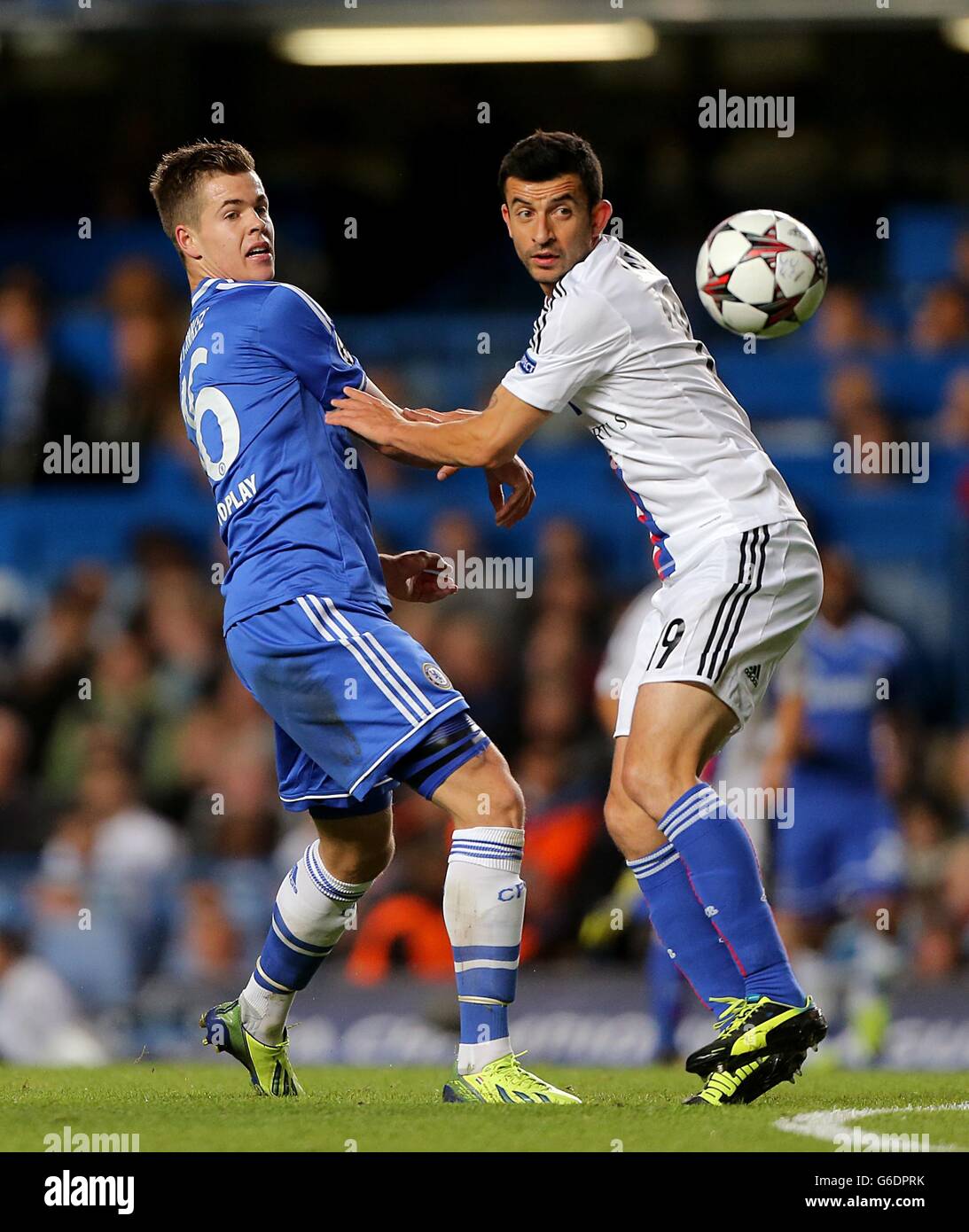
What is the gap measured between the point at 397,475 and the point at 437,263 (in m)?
3.32

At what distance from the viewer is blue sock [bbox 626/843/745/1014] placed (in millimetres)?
4555

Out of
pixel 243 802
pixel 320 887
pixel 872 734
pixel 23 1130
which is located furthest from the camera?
pixel 243 802

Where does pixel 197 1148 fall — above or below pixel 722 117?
below

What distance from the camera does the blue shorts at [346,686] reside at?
458 cm

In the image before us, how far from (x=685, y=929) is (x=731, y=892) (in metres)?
0.19

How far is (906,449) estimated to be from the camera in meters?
11.0

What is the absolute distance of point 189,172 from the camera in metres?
5.01

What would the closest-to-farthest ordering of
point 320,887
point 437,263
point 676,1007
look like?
point 320,887, point 676,1007, point 437,263

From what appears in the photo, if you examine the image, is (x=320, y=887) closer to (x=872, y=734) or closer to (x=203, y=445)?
(x=203, y=445)

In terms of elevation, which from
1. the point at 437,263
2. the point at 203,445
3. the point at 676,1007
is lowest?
the point at 676,1007

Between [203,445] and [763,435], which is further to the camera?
[763,435]

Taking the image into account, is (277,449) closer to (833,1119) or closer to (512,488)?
(512,488)

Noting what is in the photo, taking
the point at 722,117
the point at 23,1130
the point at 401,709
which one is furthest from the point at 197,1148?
the point at 722,117

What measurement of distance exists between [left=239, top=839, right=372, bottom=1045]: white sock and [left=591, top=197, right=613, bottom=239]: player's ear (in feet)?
6.00
